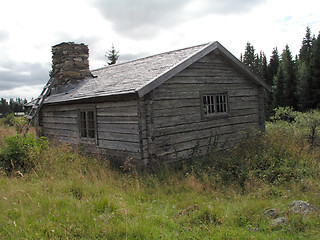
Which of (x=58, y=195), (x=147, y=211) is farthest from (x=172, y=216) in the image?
(x=58, y=195)

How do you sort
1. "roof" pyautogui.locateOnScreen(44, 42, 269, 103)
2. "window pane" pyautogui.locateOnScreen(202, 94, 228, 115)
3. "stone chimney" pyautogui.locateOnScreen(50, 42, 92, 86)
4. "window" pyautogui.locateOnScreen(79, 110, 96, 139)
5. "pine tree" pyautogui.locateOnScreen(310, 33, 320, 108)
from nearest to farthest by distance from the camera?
"roof" pyautogui.locateOnScreen(44, 42, 269, 103), "window pane" pyautogui.locateOnScreen(202, 94, 228, 115), "window" pyautogui.locateOnScreen(79, 110, 96, 139), "stone chimney" pyautogui.locateOnScreen(50, 42, 92, 86), "pine tree" pyautogui.locateOnScreen(310, 33, 320, 108)

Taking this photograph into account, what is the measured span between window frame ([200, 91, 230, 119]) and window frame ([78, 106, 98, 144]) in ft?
12.5

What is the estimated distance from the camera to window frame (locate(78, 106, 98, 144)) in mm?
9492

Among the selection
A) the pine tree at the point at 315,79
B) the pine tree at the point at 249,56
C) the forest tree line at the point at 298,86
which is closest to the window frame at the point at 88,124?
the forest tree line at the point at 298,86

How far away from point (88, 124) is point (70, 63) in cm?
438

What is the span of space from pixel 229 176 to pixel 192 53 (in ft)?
14.0

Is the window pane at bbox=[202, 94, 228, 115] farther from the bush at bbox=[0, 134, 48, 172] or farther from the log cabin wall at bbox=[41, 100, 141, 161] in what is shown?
the bush at bbox=[0, 134, 48, 172]

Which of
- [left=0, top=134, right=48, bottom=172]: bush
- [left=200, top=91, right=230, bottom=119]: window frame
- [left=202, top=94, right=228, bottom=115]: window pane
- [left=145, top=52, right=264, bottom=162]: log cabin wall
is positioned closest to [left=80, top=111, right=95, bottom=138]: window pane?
[left=0, top=134, right=48, bottom=172]: bush

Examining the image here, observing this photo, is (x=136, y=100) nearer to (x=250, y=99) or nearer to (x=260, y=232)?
(x=260, y=232)

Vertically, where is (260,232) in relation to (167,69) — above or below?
below

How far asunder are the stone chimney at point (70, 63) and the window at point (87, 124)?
3.06 meters

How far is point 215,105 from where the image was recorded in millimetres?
9914

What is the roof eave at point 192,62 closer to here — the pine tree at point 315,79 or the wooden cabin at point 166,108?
the wooden cabin at point 166,108

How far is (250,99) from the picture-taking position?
37.1 ft
